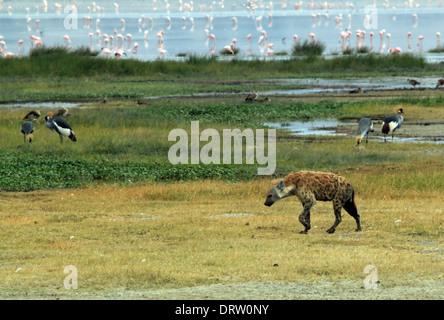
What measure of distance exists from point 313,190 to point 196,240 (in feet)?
6.05

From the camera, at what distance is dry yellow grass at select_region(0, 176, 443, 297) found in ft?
32.9

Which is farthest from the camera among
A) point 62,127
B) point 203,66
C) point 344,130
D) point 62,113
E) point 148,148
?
point 203,66

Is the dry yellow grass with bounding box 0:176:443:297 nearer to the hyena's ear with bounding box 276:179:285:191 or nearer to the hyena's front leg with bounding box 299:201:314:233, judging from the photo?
the hyena's front leg with bounding box 299:201:314:233

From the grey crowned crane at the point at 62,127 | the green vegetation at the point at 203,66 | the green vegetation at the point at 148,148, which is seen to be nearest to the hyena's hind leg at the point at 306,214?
the green vegetation at the point at 148,148

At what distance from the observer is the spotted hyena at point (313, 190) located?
12297 mm

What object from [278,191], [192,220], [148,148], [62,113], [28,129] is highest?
[278,191]

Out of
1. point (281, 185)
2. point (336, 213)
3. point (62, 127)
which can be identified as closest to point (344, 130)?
point (62, 127)

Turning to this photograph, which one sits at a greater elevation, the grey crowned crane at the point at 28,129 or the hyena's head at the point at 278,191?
the hyena's head at the point at 278,191

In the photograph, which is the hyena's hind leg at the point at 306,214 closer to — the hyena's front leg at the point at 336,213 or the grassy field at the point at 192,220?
the grassy field at the point at 192,220

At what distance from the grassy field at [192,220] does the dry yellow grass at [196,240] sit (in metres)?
0.02

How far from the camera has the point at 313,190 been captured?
40.4 feet

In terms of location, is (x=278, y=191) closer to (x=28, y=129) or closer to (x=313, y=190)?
(x=313, y=190)

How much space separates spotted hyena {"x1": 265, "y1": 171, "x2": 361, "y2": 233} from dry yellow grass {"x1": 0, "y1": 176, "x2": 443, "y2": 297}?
474 millimetres
